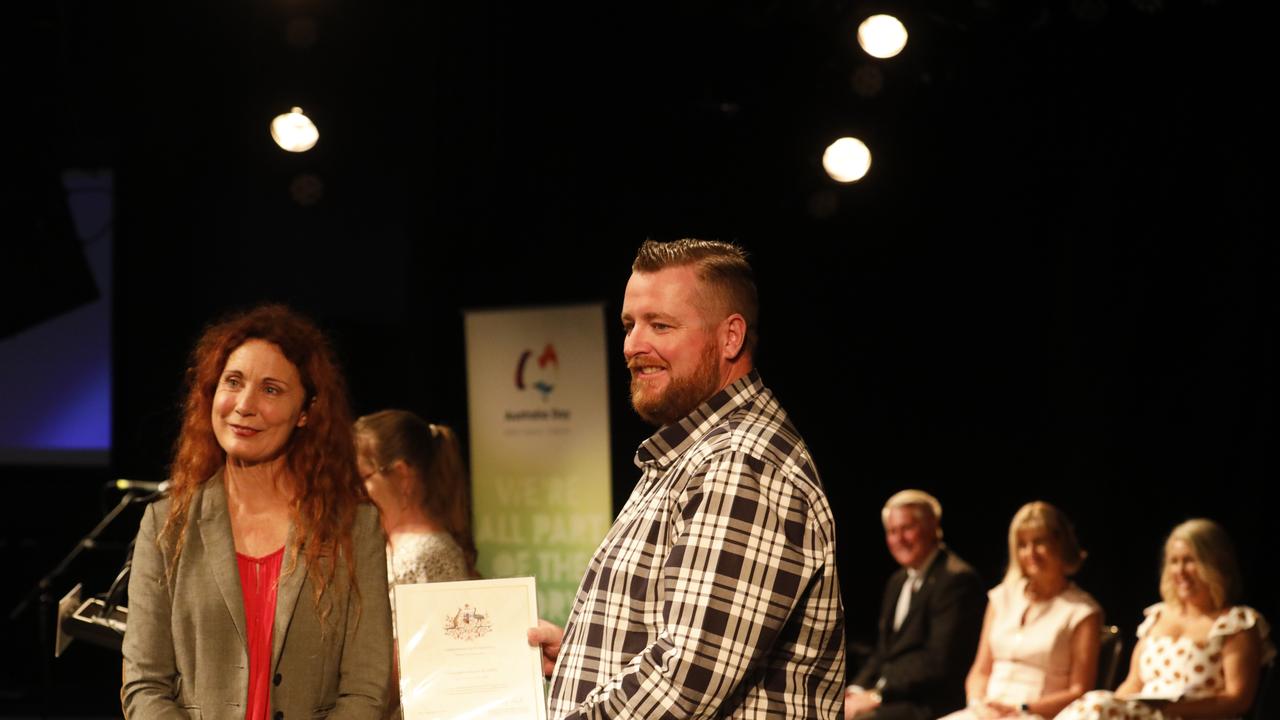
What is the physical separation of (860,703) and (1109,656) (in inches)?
48.2

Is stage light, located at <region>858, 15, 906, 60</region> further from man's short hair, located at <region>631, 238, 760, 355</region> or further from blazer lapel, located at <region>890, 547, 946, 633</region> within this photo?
man's short hair, located at <region>631, 238, 760, 355</region>

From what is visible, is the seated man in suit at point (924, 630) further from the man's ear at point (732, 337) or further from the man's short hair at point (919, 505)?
the man's ear at point (732, 337)

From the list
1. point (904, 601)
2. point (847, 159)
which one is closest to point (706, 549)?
point (904, 601)

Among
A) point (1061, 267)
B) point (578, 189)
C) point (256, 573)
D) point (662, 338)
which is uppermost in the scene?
point (578, 189)

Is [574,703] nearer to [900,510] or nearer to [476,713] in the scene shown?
[476,713]

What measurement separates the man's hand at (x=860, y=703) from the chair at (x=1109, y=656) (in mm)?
1069

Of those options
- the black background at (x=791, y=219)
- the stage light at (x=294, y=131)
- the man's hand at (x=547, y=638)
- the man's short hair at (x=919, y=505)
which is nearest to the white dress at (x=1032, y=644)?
the man's short hair at (x=919, y=505)

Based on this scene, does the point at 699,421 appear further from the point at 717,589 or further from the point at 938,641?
the point at 938,641

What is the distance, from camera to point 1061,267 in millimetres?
6922

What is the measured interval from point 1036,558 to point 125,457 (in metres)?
5.51

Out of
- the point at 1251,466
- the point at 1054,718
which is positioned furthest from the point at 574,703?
the point at 1251,466

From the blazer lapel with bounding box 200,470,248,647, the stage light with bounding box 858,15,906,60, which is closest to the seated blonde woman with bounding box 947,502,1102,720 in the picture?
the stage light with bounding box 858,15,906,60

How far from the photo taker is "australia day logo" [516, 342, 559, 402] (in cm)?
742

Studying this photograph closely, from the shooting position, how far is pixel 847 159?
262 inches
